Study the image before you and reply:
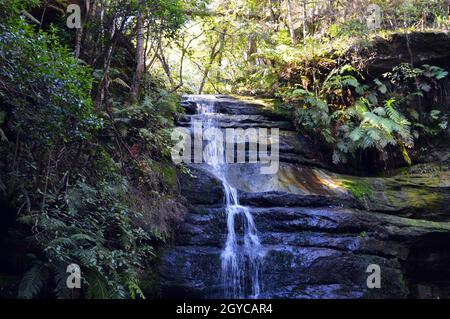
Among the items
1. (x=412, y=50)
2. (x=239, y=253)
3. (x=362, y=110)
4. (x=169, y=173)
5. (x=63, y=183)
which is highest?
(x=412, y=50)

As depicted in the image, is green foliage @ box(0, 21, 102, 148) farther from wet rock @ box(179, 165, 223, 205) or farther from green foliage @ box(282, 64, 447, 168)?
green foliage @ box(282, 64, 447, 168)

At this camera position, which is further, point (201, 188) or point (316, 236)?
point (201, 188)

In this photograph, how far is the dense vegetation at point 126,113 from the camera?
219 inches

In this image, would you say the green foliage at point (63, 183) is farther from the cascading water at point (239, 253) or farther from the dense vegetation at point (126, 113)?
the cascading water at point (239, 253)

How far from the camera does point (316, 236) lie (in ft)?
26.6

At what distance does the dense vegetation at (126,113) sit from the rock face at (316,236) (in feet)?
1.94

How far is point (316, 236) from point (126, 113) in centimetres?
449

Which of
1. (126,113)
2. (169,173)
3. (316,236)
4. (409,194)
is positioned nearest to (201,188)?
(169,173)

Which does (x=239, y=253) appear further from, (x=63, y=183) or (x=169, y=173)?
(x=63, y=183)

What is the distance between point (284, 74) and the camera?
524 inches

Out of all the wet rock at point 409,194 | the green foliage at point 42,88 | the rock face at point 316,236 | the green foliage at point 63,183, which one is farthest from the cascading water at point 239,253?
the green foliage at point 42,88

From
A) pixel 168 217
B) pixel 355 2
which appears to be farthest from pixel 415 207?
pixel 355 2
